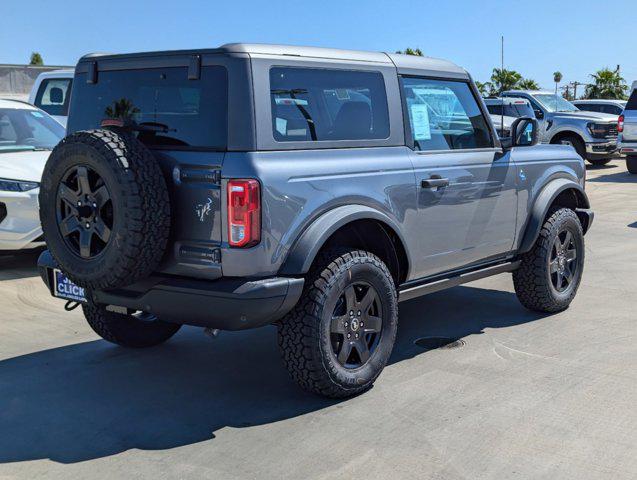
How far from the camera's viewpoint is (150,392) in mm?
4609

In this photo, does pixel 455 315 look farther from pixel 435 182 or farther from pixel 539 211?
pixel 435 182

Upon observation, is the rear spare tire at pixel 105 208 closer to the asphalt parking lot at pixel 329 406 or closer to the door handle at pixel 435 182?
the asphalt parking lot at pixel 329 406

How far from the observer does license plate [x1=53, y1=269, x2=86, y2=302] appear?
177 inches

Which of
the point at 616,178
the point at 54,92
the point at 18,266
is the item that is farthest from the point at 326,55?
the point at 616,178

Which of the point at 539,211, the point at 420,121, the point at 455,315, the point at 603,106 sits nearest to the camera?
the point at 420,121

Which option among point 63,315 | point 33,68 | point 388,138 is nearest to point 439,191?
point 388,138

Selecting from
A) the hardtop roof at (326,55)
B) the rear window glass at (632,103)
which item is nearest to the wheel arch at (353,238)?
the hardtop roof at (326,55)

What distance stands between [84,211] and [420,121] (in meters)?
2.21

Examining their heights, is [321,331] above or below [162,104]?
below

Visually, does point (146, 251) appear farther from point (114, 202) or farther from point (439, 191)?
point (439, 191)

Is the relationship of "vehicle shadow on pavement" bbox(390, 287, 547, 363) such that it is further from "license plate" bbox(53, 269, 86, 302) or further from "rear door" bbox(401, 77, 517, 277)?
"license plate" bbox(53, 269, 86, 302)

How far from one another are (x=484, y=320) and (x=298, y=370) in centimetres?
A: 233

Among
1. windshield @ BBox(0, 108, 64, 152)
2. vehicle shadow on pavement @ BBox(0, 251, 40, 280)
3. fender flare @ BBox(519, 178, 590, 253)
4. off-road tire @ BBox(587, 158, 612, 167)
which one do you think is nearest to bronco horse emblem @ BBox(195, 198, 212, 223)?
fender flare @ BBox(519, 178, 590, 253)

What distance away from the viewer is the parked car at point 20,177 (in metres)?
7.37
